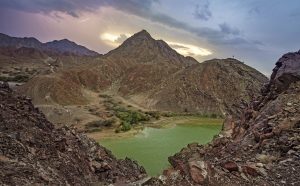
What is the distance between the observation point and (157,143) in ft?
172

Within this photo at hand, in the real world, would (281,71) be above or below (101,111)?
above

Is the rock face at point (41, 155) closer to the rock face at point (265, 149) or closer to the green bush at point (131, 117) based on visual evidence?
the rock face at point (265, 149)

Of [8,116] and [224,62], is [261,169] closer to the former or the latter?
[8,116]

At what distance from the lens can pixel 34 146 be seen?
21.1 metres

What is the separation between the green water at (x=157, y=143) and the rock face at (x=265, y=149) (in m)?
14.0

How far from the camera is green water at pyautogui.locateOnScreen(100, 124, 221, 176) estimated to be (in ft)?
136

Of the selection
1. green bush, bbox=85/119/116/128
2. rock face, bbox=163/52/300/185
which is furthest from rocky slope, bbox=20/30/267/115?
rock face, bbox=163/52/300/185

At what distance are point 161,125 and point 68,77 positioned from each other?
40.3m

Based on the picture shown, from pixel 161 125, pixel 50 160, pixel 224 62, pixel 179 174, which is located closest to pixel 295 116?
pixel 179 174

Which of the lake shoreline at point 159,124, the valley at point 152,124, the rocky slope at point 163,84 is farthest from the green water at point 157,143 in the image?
the rocky slope at point 163,84

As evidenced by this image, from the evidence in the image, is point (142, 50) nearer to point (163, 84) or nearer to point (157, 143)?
point (163, 84)

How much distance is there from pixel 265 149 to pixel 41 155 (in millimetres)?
10327

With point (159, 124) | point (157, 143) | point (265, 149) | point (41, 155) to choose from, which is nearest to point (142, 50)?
point (159, 124)

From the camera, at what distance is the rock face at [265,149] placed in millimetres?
14125
